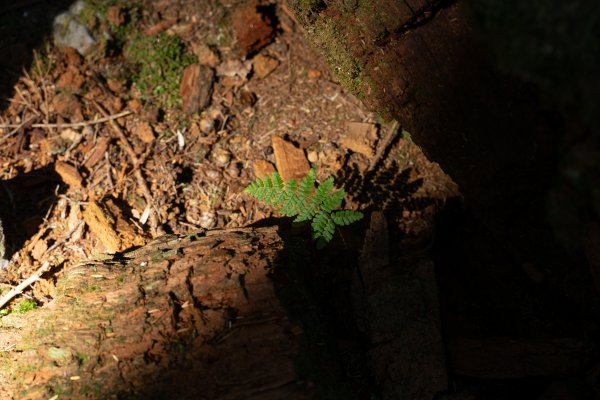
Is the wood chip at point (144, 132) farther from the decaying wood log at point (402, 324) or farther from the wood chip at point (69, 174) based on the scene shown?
the decaying wood log at point (402, 324)

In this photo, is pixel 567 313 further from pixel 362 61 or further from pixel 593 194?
pixel 362 61

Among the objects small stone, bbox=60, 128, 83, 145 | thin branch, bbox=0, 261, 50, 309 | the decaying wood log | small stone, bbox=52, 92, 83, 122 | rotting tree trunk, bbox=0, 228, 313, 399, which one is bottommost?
the decaying wood log

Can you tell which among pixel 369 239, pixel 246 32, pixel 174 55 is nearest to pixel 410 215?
pixel 369 239

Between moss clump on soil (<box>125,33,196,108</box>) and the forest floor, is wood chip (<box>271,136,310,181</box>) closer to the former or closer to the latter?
the forest floor

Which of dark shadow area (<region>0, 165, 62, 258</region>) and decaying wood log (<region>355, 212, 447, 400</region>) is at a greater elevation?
dark shadow area (<region>0, 165, 62, 258</region>)

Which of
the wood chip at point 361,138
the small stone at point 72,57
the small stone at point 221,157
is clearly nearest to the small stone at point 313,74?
the wood chip at point 361,138

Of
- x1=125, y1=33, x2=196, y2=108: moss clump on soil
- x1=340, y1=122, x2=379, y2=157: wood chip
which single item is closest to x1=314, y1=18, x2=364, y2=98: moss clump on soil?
x1=340, y1=122, x2=379, y2=157: wood chip

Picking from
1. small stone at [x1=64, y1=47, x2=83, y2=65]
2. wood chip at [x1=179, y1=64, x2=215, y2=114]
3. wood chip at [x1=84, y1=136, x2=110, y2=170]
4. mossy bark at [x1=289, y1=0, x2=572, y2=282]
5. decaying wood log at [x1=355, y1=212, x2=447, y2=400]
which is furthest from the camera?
small stone at [x1=64, y1=47, x2=83, y2=65]
